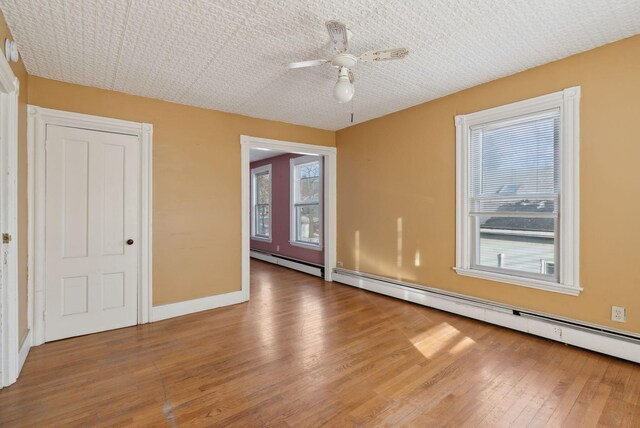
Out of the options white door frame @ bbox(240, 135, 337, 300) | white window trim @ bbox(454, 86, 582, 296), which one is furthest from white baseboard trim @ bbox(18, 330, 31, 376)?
white window trim @ bbox(454, 86, 582, 296)

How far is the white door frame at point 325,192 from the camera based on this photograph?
4309 mm

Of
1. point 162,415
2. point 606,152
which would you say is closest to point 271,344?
point 162,415

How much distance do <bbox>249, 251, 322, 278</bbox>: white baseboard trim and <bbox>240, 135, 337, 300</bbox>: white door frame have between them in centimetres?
39

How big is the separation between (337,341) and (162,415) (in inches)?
60.7

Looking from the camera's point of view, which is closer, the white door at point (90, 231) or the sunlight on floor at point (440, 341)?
the sunlight on floor at point (440, 341)

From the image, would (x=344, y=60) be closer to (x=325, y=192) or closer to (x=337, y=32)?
(x=337, y=32)

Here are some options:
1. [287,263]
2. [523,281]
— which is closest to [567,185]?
[523,281]

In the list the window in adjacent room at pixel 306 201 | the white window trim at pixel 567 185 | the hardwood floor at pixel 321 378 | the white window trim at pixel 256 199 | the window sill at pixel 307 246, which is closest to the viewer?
the hardwood floor at pixel 321 378

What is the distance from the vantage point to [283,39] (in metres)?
2.42

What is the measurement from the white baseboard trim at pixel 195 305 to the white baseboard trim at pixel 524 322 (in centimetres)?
200

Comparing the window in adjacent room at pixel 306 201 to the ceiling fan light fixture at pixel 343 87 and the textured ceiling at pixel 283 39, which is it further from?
the ceiling fan light fixture at pixel 343 87

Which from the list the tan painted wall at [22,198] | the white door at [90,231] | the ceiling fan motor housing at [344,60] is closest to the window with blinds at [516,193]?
the ceiling fan motor housing at [344,60]

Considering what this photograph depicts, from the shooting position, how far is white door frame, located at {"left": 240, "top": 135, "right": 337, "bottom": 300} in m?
4.31

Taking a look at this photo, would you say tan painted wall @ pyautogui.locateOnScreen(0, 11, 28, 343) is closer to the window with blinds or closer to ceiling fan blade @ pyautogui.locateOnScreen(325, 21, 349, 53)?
ceiling fan blade @ pyautogui.locateOnScreen(325, 21, 349, 53)
